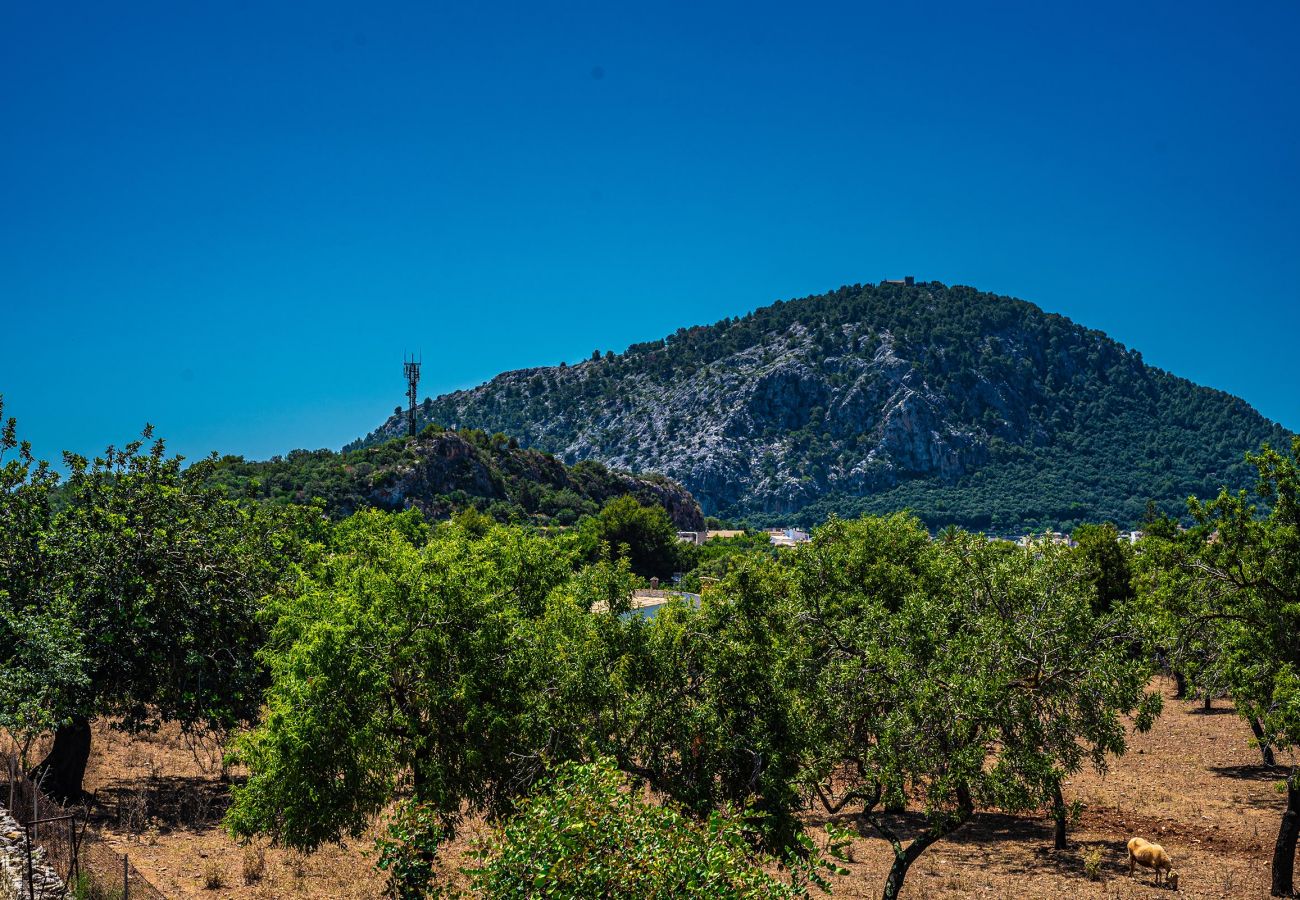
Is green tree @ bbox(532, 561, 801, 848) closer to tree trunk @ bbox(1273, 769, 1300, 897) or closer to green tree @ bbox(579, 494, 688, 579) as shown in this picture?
tree trunk @ bbox(1273, 769, 1300, 897)

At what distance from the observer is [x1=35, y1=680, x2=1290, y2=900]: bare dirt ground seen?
20.0m

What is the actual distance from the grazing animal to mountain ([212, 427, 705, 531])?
78368 mm

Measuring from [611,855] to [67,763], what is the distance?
20288mm

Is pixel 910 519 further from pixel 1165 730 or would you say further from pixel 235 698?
pixel 1165 730

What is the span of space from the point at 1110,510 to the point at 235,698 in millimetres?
200070

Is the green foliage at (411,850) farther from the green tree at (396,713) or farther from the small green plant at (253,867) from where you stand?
the small green plant at (253,867)

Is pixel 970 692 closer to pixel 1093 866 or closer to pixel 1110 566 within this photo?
pixel 1093 866

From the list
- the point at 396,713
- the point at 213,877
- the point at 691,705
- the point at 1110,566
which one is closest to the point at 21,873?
the point at 213,877

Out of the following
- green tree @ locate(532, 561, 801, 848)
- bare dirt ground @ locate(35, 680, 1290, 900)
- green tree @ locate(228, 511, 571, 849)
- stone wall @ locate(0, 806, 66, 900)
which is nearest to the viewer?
stone wall @ locate(0, 806, 66, 900)

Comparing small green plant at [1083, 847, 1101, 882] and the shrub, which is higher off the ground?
the shrub

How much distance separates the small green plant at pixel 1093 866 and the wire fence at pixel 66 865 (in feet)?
64.0

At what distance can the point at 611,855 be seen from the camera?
28.6 ft

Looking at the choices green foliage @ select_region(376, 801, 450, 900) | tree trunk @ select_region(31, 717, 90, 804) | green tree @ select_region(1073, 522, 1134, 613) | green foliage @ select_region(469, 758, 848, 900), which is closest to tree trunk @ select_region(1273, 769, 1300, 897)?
green foliage @ select_region(469, 758, 848, 900)

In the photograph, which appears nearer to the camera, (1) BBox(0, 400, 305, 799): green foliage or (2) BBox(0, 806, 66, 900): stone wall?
(2) BBox(0, 806, 66, 900): stone wall
